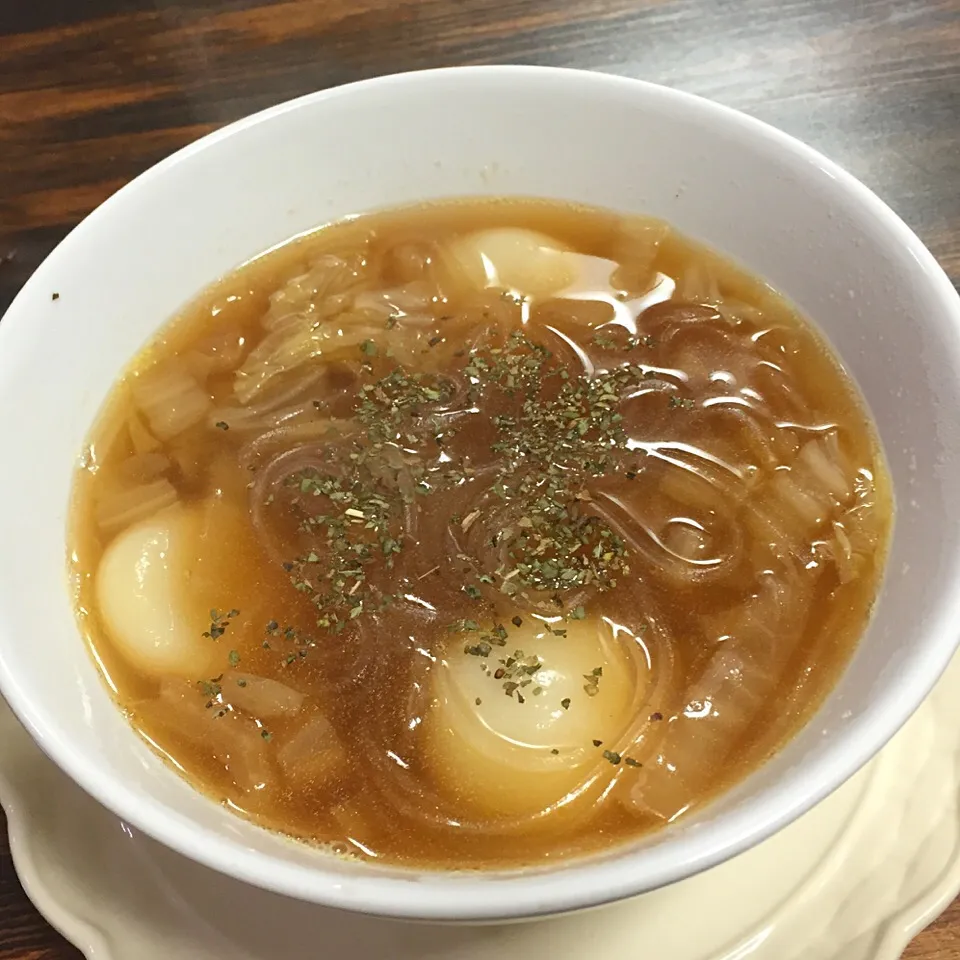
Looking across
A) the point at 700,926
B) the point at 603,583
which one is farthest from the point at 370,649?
the point at 700,926

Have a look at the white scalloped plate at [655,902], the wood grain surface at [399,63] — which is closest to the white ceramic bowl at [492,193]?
the white scalloped plate at [655,902]

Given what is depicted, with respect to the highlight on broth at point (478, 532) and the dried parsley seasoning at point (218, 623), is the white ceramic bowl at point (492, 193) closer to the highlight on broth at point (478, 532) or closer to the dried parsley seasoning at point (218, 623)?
the highlight on broth at point (478, 532)

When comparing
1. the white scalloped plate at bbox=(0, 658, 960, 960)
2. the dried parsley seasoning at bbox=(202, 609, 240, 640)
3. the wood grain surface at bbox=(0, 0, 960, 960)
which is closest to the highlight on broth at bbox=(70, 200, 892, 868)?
the dried parsley seasoning at bbox=(202, 609, 240, 640)

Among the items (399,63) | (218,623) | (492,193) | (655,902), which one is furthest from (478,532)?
(399,63)

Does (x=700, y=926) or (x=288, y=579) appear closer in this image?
(x=700, y=926)

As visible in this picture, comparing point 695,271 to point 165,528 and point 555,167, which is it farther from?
point 165,528

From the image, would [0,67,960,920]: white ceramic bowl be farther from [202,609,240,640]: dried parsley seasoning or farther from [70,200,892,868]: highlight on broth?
[202,609,240,640]: dried parsley seasoning
